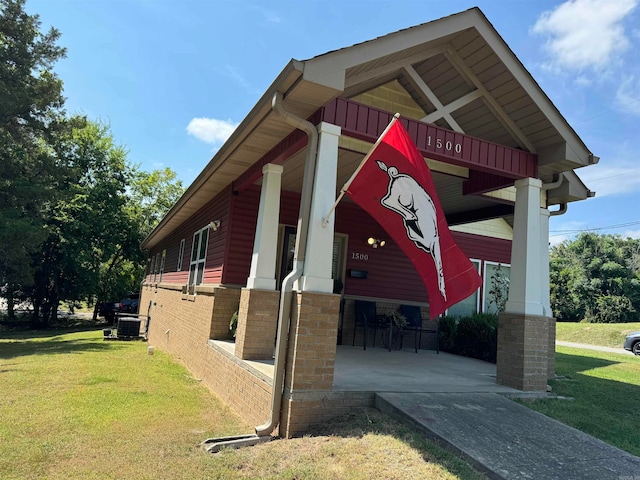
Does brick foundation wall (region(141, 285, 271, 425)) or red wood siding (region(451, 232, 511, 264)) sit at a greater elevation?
red wood siding (region(451, 232, 511, 264))

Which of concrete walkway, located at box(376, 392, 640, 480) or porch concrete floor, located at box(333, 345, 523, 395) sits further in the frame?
porch concrete floor, located at box(333, 345, 523, 395)

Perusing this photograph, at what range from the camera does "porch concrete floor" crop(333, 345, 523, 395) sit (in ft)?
15.3

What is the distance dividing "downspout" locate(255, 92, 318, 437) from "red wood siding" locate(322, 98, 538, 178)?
0.33 meters

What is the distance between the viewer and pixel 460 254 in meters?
3.95

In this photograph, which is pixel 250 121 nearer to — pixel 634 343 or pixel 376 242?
pixel 376 242

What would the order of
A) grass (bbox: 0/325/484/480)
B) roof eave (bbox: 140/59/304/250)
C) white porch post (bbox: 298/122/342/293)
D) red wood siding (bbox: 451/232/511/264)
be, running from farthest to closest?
red wood siding (bbox: 451/232/511/264) → white porch post (bbox: 298/122/342/293) → roof eave (bbox: 140/59/304/250) → grass (bbox: 0/325/484/480)

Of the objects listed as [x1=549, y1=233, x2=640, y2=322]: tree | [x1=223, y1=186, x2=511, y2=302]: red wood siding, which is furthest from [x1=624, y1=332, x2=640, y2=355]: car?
[x1=549, y1=233, x2=640, y2=322]: tree

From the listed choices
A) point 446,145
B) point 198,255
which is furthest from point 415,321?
point 198,255

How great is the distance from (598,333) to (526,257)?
17.3 m

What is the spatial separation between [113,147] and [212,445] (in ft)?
82.0

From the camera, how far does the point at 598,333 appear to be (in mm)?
19281

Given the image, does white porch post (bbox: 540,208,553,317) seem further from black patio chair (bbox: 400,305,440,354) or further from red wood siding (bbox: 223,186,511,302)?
red wood siding (bbox: 223,186,511,302)

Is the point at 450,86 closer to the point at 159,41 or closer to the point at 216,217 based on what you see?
the point at 216,217

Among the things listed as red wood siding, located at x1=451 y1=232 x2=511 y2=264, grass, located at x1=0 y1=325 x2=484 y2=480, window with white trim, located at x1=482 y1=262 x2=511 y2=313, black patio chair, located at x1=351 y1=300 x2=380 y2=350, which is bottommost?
grass, located at x1=0 y1=325 x2=484 y2=480
